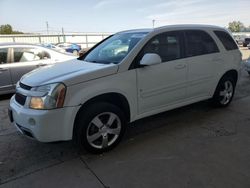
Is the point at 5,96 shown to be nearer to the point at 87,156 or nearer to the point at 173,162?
the point at 87,156

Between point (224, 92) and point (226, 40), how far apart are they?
1058 millimetres

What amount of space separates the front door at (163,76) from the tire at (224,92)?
1.14m

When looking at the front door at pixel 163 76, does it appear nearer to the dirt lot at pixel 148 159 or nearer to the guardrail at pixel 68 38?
the dirt lot at pixel 148 159

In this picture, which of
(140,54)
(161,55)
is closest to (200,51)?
(161,55)

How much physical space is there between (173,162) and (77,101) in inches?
56.5

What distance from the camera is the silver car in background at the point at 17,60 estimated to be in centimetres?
635

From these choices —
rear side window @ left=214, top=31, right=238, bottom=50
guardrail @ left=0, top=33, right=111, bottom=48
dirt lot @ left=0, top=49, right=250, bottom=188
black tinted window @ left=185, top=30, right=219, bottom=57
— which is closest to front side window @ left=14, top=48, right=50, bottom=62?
dirt lot @ left=0, top=49, right=250, bottom=188

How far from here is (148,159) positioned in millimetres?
3258

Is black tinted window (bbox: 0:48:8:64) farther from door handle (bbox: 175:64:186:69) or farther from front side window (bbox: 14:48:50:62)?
door handle (bbox: 175:64:186:69)

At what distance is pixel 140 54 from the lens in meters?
3.68

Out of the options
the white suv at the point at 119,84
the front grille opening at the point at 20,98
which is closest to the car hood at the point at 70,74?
the white suv at the point at 119,84

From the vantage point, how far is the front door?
12.2ft

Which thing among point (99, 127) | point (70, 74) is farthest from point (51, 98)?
point (99, 127)

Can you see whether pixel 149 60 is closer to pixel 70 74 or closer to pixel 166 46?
pixel 166 46
